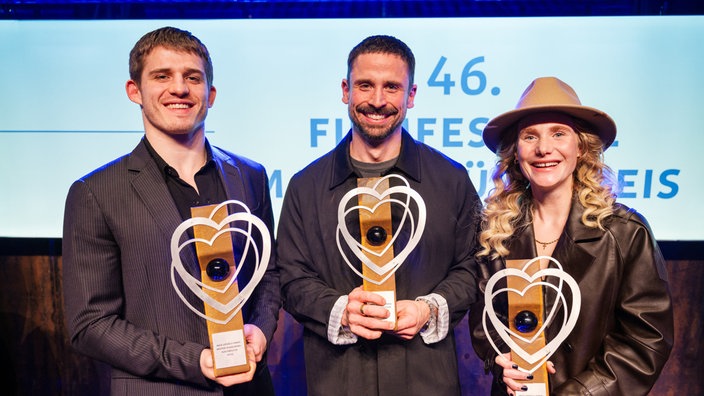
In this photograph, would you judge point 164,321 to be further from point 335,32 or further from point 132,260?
point 335,32

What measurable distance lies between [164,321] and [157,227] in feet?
1.05

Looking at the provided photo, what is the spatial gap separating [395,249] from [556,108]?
2.54ft

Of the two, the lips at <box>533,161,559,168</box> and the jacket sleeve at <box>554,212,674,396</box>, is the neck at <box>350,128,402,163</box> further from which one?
the jacket sleeve at <box>554,212,674,396</box>

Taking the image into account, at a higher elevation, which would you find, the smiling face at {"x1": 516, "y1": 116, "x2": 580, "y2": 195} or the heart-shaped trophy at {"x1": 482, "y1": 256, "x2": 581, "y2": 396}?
the smiling face at {"x1": 516, "y1": 116, "x2": 580, "y2": 195}

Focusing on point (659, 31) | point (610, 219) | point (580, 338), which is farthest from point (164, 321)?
point (659, 31)

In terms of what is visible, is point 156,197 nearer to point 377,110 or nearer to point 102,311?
point 102,311

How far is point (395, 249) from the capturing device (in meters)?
1.96

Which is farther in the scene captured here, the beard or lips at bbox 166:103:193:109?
the beard

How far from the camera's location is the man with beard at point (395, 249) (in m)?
1.90

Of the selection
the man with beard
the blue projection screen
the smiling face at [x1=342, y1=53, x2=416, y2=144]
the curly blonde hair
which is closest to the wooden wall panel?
the blue projection screen

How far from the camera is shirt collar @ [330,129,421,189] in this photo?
200 centimetres

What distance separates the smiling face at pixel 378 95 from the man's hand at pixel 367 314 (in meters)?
0.63

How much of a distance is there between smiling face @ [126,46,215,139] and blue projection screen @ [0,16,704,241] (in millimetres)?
1184

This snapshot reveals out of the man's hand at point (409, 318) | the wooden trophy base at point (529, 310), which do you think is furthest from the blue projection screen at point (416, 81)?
the wooden trophy base at point (529, 310)
